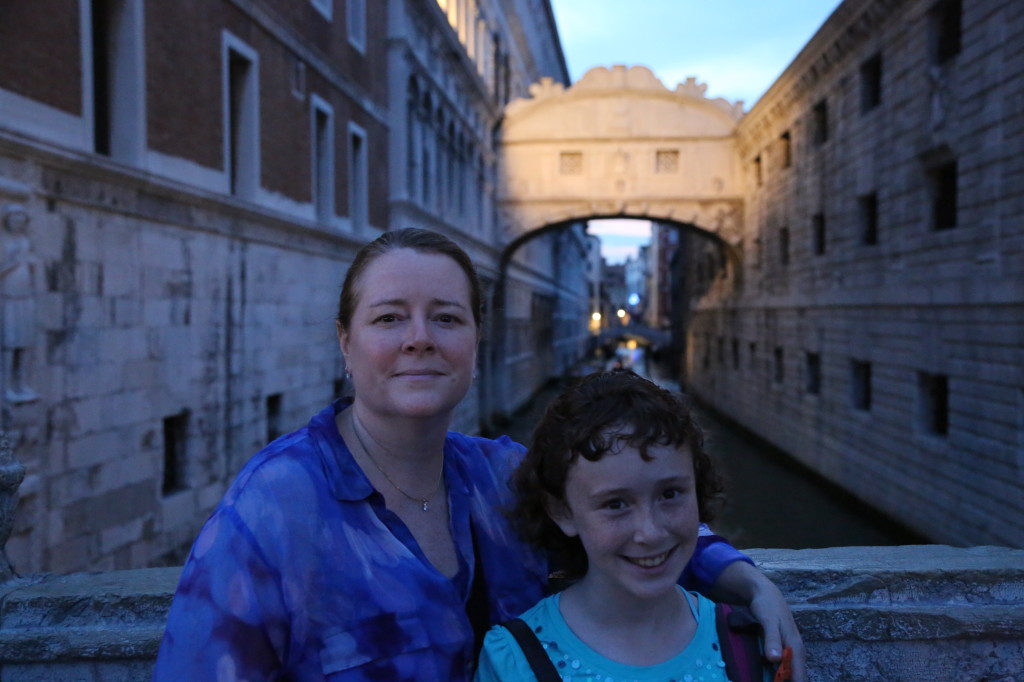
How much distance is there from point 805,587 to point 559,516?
3.49ft

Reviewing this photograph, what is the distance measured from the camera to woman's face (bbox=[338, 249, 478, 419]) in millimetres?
1772

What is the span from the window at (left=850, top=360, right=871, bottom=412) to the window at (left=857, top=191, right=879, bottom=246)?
2137 millimetres

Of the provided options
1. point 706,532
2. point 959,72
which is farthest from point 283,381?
point 959,72

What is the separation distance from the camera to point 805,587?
2.46 meters

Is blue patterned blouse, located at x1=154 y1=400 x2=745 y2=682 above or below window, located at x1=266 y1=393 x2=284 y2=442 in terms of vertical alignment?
above

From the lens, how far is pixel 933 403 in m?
11.3

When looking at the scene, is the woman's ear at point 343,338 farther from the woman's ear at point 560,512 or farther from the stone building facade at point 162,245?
the woman's ear at point 560,512

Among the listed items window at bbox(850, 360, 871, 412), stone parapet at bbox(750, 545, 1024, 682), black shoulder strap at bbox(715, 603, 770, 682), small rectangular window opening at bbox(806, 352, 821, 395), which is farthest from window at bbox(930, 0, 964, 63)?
black shoulder strap at bbox(715, 603, 770, 682)

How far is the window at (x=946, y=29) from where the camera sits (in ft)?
35.5

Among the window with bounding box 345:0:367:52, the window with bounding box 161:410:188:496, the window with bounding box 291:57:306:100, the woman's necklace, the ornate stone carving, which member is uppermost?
the window with bounding box 345:0:367:52

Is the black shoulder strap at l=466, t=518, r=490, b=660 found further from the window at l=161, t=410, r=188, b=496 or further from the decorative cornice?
the decorative cornice

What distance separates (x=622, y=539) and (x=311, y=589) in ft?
2.14

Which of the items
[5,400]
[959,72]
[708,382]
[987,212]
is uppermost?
[959,72]

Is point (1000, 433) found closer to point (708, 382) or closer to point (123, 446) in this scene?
point (123, 446)
